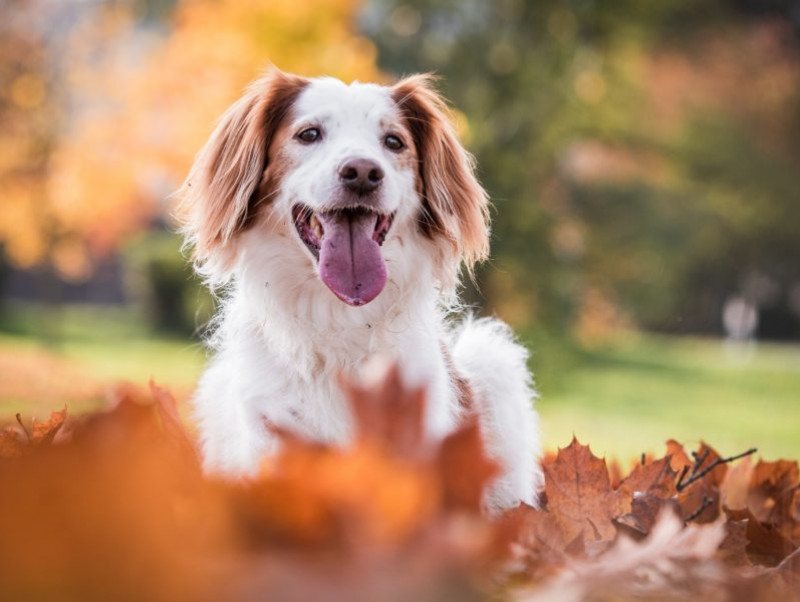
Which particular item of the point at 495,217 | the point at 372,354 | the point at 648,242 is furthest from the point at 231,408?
the point at 648,242

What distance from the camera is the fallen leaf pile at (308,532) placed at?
644mm

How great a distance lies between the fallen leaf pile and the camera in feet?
2.11

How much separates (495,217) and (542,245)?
1804 mm

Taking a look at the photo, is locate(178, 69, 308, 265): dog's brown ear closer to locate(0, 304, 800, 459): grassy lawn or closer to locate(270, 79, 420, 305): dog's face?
locate(270, 79, 420, 305): dog's face

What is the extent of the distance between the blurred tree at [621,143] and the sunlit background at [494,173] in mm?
47

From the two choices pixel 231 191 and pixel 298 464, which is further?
pixel 231 191

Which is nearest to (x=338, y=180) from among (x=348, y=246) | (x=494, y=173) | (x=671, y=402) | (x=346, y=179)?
(x=346, y=179)

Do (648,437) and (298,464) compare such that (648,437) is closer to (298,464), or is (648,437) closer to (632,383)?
(632,383)

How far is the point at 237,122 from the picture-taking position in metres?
2.69

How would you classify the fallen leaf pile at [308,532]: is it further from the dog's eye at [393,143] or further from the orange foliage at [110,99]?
the orange foliage at [110,99]

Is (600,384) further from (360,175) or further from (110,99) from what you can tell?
(360,175)

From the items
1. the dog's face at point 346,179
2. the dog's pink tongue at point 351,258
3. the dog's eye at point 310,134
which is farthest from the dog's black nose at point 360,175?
the dog's eye at point 310,134

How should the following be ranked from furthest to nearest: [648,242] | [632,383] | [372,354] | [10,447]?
[648,242]
[632,383]
[372,354]
[10,447]

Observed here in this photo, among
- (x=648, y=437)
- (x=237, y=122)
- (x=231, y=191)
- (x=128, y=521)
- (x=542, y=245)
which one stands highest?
(x=542, y=245)
